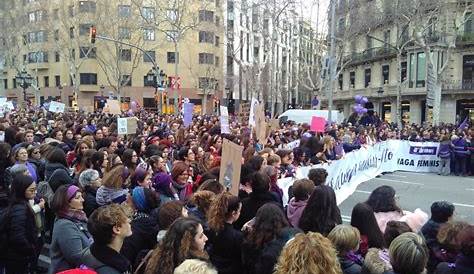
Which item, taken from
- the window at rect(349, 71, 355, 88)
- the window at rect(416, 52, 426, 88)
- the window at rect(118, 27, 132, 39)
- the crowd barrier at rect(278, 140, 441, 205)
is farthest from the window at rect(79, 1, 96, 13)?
the crowd barrier at rect(278, 140, 441, 205)

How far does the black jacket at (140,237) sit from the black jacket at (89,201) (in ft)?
3.97

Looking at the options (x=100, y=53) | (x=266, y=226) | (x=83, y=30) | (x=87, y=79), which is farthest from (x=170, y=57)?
(x=266, y=226)

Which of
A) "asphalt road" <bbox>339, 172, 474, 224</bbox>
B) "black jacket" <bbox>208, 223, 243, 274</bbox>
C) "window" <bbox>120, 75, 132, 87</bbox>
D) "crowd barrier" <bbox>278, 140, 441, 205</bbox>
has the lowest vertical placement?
"asphalt road" <bbox>339, 172, 474, 224</bbox>

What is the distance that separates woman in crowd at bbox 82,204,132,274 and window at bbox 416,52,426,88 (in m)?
43.2

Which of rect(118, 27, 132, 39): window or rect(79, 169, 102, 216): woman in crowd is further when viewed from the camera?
rect(118, 27, 132, 39): window

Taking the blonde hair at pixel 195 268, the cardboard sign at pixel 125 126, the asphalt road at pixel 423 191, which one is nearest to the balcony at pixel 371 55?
the asphalt road at pixel 423 191

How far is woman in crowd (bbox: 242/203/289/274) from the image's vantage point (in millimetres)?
4047

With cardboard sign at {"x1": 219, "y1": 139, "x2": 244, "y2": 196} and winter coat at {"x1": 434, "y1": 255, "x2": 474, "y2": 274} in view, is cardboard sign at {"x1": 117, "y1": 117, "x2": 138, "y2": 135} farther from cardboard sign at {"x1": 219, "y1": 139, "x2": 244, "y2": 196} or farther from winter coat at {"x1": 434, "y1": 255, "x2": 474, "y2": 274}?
winter coat at {"x1": 434, "y1": 255, "x2": 474, "y2": 274}

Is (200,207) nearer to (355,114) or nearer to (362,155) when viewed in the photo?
(362,155)

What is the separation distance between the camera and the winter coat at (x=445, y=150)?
16594 mm

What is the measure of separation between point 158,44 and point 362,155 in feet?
154

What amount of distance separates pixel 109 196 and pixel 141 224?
1207 millimetres

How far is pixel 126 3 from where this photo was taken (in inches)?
2148

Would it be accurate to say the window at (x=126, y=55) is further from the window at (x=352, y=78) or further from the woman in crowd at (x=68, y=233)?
the woman in crowd at (x=68, y=233)
